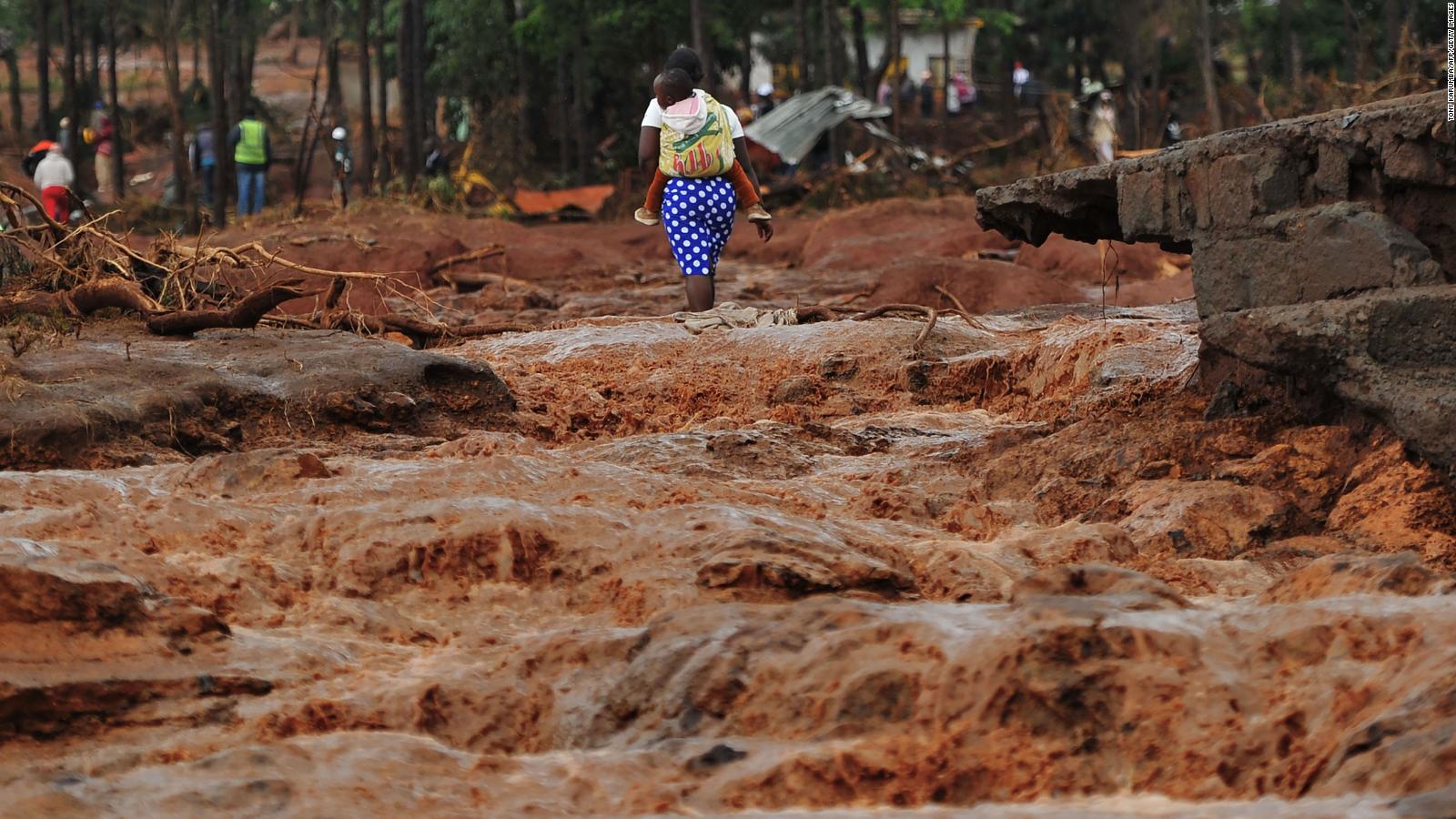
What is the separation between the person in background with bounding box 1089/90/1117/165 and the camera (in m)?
23.1

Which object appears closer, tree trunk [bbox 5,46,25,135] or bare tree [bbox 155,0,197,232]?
bare tree [bbox 155,0,197,232]

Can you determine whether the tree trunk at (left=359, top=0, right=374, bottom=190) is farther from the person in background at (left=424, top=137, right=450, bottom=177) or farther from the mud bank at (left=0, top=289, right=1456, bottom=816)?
the mud bank at (left=0, top=289, right=1456, bottom=816)

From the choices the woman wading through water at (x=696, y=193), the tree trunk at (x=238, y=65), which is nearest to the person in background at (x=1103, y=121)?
the tree trunk at (x=238, y=65)

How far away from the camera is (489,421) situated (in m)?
6.14

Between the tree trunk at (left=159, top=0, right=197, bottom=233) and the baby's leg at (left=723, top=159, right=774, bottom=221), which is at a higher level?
the tree trunk at (left=159, top=0, right=197, bottom=233)

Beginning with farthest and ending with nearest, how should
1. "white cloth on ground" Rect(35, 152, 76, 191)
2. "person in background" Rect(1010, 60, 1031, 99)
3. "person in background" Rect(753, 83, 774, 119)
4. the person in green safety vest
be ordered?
"person in background" Rect(1010, 60, 1031, 99) → "person in background" Rect(753, 83, 774, 119) → the person in green safety vest → "white cloth on ground" Rect(35, 152, 76, 191)

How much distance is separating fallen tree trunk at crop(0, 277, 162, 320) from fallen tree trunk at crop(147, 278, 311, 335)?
1.00ft

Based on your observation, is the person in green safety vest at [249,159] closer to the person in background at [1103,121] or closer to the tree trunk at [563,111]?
the tree trunk at [563,111]

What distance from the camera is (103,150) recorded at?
2719cm

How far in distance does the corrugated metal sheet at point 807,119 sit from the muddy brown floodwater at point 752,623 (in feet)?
52.2

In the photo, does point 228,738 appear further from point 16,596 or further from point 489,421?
point 489,421

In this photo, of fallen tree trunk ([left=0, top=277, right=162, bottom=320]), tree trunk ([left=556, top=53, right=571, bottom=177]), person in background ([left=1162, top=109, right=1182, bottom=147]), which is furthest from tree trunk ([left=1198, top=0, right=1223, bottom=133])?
fallen tree trunk ([left=0, top=277, right=162, bottom=320])

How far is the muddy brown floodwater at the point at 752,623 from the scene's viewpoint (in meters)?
2.71

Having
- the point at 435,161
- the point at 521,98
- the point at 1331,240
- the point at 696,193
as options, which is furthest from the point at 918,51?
the point at 1331,240
